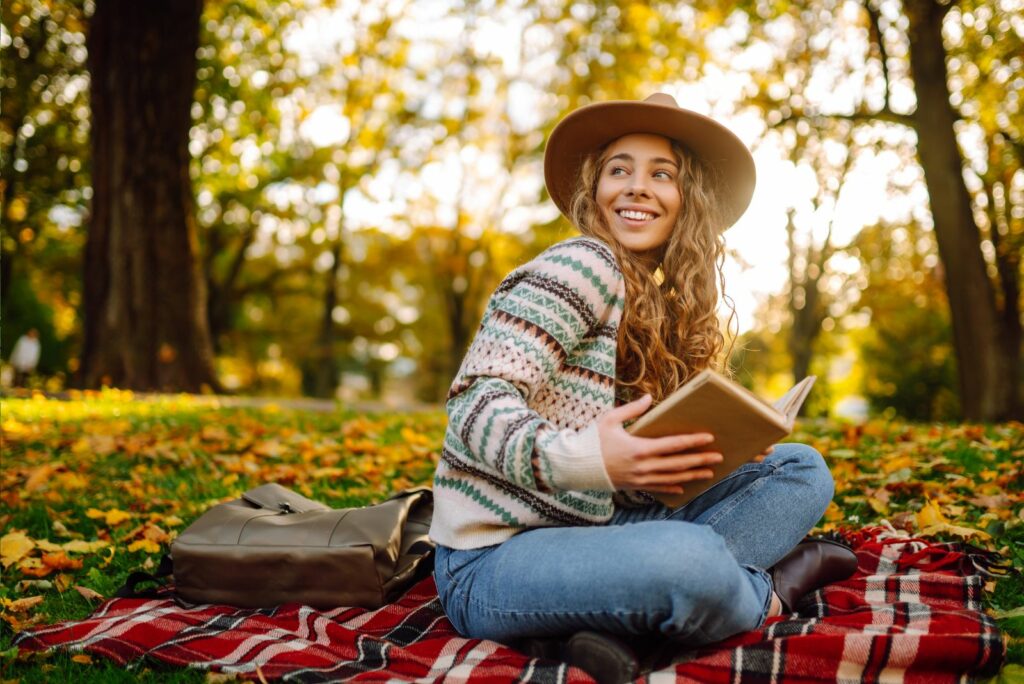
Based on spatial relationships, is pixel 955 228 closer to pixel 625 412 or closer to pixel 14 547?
pixel 625 412

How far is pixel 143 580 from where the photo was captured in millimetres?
2816

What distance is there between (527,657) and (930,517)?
1.99 meters

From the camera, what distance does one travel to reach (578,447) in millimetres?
1878

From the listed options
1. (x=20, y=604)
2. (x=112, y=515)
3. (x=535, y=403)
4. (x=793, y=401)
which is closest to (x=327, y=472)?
(x=112, y=515)

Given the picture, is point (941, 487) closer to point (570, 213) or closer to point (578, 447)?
→ point (570, 213)

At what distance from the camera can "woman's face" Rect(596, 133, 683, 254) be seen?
2.55m

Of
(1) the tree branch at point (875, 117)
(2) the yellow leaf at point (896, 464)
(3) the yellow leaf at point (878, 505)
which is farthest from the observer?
(1) the tree branch at point (875, 117)

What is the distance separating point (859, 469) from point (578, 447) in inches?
120

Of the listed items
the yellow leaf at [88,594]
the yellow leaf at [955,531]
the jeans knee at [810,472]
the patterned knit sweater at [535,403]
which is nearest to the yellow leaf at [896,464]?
the yellow leaf at [955,531]

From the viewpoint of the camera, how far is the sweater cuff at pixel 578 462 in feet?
6.11

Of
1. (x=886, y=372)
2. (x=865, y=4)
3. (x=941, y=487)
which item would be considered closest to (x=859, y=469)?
(x=941, y=487)

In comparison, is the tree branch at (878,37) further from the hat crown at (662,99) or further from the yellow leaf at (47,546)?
the yellow leaf at (47,546)

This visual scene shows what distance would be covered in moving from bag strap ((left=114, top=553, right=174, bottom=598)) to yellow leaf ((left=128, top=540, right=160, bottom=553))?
47 centimetres

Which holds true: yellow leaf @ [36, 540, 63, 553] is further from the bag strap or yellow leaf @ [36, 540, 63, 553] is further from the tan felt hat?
the tan felt hat
